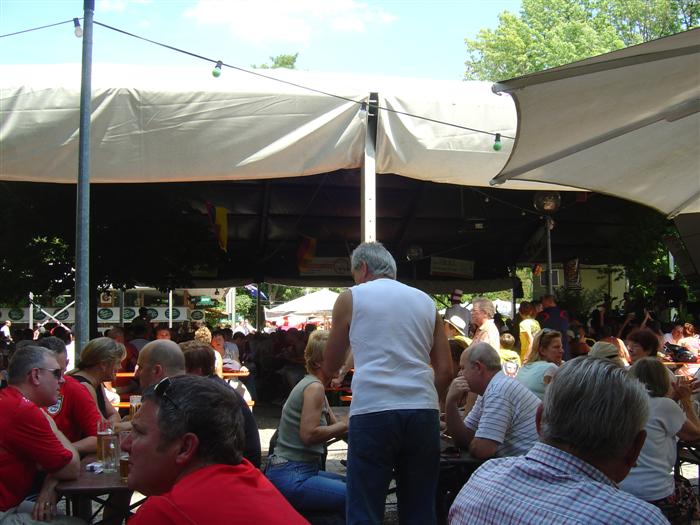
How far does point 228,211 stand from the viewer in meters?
12.6

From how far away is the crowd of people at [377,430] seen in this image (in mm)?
1623

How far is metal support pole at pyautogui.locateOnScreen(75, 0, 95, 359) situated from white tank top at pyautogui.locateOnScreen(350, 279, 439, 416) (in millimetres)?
2505

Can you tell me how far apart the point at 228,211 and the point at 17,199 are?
343 cm

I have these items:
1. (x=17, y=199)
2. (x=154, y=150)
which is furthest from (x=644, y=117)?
(x=17, y=199)

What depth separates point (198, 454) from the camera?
5.61ft

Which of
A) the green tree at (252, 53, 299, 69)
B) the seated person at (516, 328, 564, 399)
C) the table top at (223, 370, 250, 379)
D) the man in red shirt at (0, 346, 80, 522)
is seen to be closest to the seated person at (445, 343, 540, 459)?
the seated person at (516, 328, 564, 399)

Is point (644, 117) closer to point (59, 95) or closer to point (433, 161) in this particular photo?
point (433, 161)

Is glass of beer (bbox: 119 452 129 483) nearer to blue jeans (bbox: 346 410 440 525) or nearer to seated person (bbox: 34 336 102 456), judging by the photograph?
seated person (bbox: 34 336 102 456)

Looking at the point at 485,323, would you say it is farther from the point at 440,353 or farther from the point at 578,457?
the point at 578,457

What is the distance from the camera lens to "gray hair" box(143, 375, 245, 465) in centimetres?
171

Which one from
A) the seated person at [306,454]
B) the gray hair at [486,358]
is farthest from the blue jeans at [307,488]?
the gray hair at [486,358]

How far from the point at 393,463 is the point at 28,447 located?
59.9 inches

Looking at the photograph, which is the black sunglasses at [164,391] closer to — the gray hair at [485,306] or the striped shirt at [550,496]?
the striped shirt at [550,496]

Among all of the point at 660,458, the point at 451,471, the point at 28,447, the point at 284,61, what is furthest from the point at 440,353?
the point at 284,61
